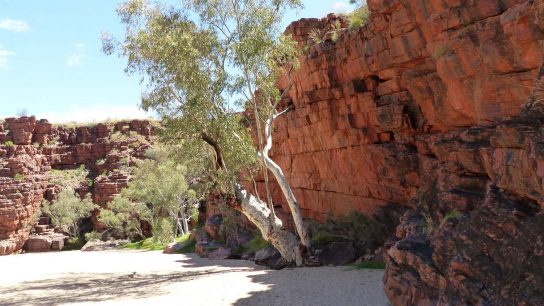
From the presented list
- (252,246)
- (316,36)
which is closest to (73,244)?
(252,246)

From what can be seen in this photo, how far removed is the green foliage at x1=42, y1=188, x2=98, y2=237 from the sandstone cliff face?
Result: 1.54 metres

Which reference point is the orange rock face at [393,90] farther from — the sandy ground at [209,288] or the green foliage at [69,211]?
the green foliage at [69,211]

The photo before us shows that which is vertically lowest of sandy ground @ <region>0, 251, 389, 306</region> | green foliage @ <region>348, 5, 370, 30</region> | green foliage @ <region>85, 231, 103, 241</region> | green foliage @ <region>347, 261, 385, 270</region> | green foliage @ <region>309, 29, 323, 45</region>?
green foliage @ <region>347, 261, 385, 270</region>

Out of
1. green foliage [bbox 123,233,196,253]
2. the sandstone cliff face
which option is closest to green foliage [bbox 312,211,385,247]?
green foliage [bbox 123,233,196,253]

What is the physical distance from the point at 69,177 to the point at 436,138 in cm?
6315

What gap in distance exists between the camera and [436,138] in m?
13.6

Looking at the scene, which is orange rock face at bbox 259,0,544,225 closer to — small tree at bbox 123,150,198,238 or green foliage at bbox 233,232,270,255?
green foliage at bbox 233,232,270,255

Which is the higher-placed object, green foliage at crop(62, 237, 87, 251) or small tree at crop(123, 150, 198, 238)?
small tree at crop(123, 150, 198, 238)

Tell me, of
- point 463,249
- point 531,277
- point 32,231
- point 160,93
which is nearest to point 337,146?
point 160,93

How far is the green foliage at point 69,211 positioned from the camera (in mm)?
52781

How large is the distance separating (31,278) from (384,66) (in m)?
20.5

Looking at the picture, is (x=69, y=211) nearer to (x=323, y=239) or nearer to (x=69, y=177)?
(x=69, y=177)

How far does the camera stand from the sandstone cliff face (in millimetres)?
51156

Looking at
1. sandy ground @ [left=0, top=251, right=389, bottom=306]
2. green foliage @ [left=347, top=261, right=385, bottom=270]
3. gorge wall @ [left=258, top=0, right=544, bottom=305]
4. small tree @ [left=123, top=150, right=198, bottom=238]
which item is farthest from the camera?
small tree @ [left=123, top=150, right=198, bottom=238]
